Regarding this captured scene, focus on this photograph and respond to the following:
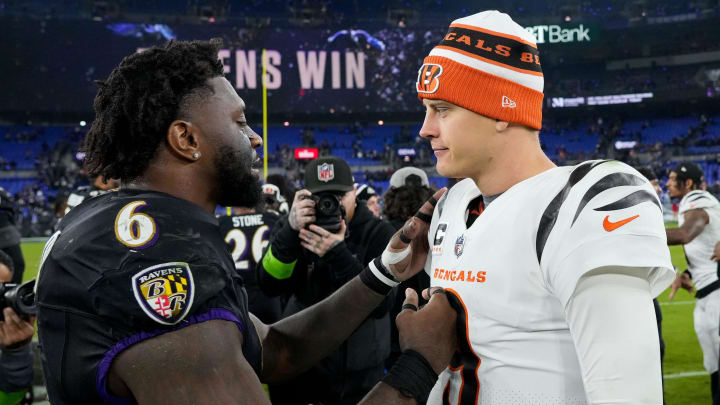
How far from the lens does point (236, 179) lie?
6.01ft

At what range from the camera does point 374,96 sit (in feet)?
104

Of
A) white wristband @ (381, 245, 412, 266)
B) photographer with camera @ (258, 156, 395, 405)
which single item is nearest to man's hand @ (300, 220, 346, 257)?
photographer with camera @ (258, 156, 395, 405)

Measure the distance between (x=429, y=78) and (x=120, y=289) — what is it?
3.79 feet

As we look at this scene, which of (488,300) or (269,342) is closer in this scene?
(488,300)

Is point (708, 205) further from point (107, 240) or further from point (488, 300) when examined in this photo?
point (107, 240)

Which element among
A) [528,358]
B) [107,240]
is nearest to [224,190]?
[107,240]

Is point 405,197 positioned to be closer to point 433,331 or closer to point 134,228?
point 433,331

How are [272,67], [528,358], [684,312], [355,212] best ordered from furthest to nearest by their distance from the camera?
[272,67], [684,312], [355,212], [528,358]

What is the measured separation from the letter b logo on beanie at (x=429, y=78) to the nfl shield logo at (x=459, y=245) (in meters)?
0.48

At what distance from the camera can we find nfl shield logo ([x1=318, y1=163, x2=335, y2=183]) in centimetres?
357

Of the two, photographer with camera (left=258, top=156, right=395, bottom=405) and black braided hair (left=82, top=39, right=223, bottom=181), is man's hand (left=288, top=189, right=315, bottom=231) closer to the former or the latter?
photographer with camera (left=258, top=156, right=395, bottom=405)

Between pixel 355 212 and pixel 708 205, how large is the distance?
11.6ft

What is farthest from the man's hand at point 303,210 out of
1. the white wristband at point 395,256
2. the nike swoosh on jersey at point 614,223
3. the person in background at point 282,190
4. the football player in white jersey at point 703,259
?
the football player in white jersey at point 703,259

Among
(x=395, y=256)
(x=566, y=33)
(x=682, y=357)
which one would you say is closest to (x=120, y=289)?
(x=395, y=256)
